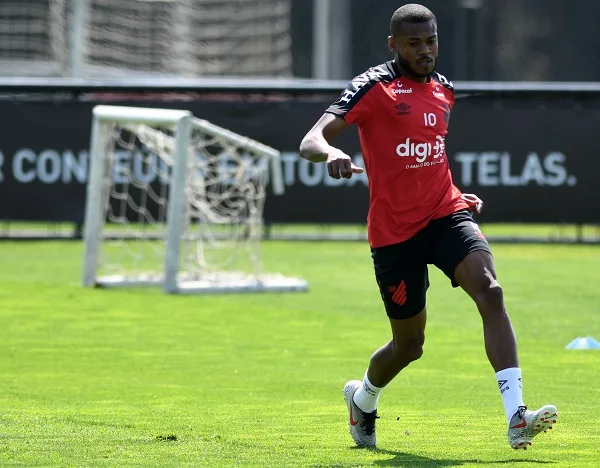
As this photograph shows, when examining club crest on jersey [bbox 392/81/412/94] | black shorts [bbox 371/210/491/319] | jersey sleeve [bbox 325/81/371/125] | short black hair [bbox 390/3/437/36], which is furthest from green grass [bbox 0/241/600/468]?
short black hair [bbox 390/3/437/36]

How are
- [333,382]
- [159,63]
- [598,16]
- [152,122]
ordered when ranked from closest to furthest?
[333,382]
[152,122]
[598,16]
[159,63]

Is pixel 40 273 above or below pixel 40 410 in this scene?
below

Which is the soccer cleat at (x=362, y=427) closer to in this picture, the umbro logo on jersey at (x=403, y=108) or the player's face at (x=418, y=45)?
the umbro logo on jersey at (x=403, y=108)

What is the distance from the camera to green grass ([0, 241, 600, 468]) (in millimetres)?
6977

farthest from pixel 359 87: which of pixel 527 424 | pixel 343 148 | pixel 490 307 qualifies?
pixel 343 148

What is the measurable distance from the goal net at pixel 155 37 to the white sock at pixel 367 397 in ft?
85.0

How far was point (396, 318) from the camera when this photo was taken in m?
7.19

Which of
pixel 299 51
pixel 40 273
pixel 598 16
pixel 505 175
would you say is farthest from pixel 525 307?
pixel 299 51

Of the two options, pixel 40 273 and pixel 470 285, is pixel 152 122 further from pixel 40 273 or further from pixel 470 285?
pixel 470 285

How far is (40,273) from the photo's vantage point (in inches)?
725

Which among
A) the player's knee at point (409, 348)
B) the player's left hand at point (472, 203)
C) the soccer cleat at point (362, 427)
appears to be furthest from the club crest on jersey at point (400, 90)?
the soccer cleat at point (362, 427)

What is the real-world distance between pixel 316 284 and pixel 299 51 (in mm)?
18480

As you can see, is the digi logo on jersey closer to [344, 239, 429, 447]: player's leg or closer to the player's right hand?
[344, 239, 429, 447]: player's leg

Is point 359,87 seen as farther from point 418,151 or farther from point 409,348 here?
point 409,348
